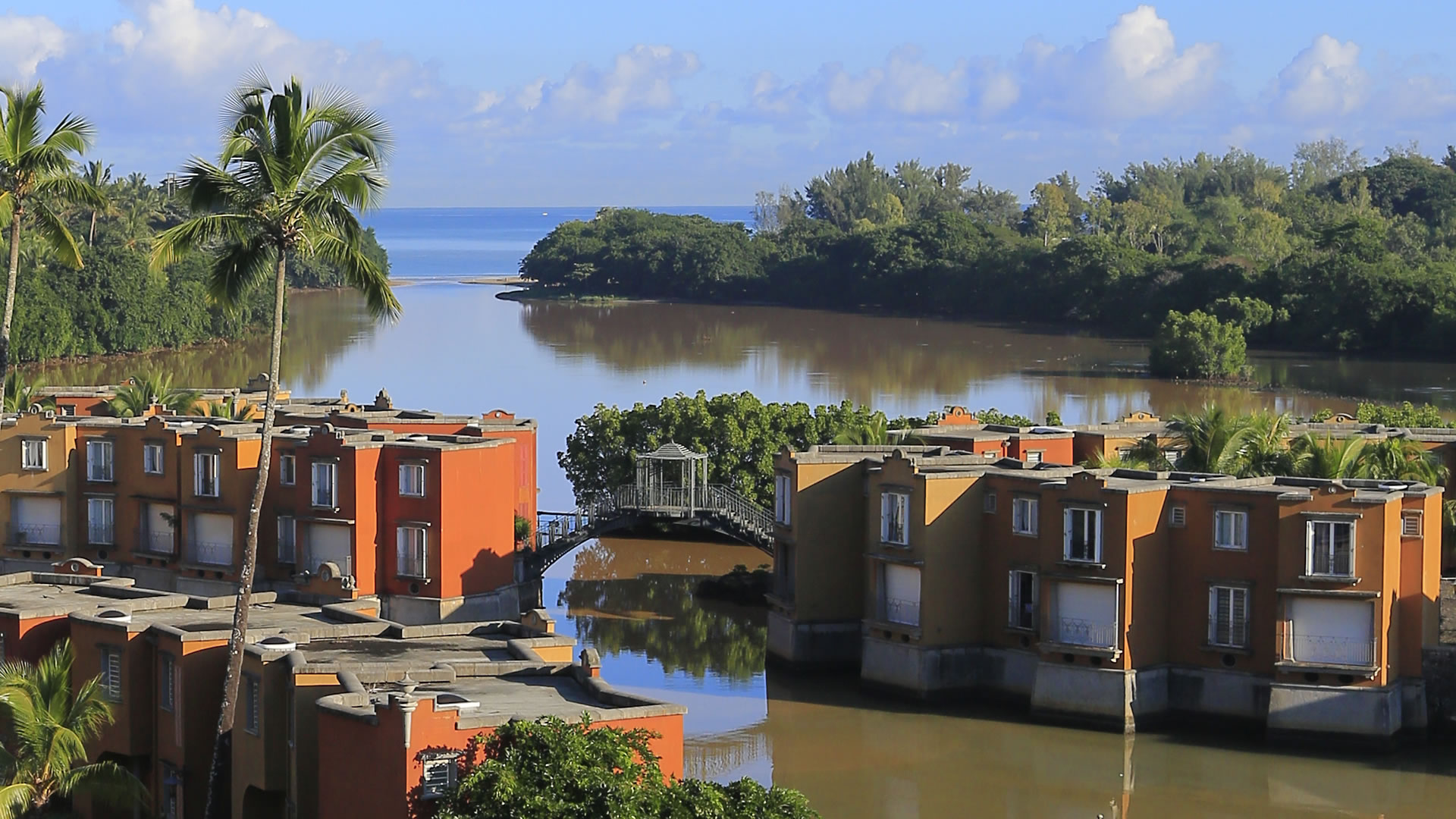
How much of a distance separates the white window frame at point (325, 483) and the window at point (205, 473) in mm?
2716

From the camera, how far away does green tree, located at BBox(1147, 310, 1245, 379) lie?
10144 centimetres

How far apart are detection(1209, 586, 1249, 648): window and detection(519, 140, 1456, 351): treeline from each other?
74687 millimetres

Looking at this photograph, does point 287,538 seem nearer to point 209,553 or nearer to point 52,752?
point 209,553

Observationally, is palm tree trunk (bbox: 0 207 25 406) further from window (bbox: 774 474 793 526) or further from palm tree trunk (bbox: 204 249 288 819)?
window (bbox: 774 474 793 526)

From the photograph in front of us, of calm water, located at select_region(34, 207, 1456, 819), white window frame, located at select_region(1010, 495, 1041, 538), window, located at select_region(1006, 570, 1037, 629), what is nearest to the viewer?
calm water, located at select_region(34, 207, 1456, 819)

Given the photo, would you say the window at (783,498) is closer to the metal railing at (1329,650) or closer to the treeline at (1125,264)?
the metal railing at (1329,650)

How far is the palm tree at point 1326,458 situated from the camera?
42.3 metres

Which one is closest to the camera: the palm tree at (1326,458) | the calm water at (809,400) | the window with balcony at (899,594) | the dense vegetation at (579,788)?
the dense vegetation at (579,788)

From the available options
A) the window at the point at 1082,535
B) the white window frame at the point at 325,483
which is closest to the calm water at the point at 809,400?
the window at the point at 1082,535

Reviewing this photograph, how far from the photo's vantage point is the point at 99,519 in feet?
161

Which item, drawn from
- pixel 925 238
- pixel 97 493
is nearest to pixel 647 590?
pixel 97 493

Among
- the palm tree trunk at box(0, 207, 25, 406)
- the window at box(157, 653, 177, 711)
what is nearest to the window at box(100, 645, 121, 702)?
the window at box(157, 653, 177, 711)

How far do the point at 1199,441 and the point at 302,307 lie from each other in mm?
125221

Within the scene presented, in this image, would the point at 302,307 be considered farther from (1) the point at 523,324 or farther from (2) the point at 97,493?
(2) the point at 97,493
